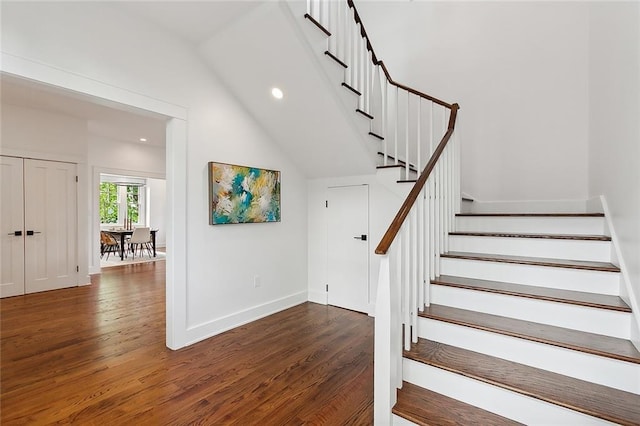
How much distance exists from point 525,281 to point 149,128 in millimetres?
6211

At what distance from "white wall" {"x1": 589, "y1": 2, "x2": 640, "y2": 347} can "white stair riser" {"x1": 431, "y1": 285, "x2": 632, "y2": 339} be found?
116 mm

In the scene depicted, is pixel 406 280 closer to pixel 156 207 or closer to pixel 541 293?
→ pixel 541 293

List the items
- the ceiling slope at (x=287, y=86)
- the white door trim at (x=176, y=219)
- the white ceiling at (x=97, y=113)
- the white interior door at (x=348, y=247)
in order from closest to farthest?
the ceiling slope at (x=287, y=86), the white door trim at (x=176, y=219), the white interior door at (x=348, y=247), the white ceiling at (x=97, y=113)

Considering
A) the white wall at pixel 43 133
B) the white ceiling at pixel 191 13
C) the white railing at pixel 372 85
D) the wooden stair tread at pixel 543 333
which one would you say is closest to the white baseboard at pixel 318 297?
the white railing at pixel 372 85

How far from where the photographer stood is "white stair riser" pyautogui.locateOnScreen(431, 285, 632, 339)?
5.58ft

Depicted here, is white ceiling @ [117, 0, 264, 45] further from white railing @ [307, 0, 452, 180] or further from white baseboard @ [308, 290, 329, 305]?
white baseboard @ [308, 290, 329, 305]

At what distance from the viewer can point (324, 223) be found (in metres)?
Answer: 4.31

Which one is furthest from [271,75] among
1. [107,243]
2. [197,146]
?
[107,243]

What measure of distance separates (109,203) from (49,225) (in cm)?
666

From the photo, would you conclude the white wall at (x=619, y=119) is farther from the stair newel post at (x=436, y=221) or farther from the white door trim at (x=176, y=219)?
the white door trim at (x=176, y=219)

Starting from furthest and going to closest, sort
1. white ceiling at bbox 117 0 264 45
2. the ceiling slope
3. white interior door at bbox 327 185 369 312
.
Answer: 1. white interior door at bbox 327 185 369 312
2. the ceiling slope
3. white ceiling at bbox 117 0 264 45

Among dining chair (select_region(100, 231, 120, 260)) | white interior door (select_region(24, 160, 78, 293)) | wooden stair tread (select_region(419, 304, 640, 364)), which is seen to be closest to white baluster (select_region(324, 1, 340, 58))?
wooden stair tread (select_region(419, 304, 640, 364))

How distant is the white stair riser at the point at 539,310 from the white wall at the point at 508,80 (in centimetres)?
214

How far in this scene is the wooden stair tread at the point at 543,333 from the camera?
154 centimetres
